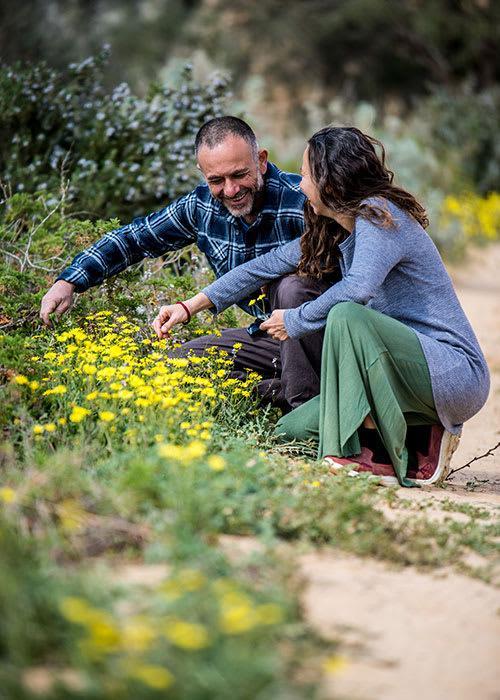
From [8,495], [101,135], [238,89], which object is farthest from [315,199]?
[238,89]

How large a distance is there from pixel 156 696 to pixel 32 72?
236 inches

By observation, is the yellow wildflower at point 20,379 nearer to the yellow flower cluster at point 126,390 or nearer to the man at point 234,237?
the yellow flower cluster at point 126,390

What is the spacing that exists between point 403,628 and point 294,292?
2.16 metres

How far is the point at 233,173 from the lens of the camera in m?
4.45

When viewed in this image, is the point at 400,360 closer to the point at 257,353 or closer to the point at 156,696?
the point at 257,353

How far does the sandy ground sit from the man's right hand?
83.0 inches

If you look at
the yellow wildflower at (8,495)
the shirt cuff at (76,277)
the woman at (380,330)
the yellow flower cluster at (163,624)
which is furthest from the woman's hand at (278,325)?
the yellow flower cluster at (163,624)

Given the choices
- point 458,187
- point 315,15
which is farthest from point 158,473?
point 315,15

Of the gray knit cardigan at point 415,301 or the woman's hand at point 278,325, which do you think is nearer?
the gray knit cardigan at point 415,301

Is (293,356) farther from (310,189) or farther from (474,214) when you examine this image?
(474,214)

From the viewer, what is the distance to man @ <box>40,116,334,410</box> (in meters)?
4.39

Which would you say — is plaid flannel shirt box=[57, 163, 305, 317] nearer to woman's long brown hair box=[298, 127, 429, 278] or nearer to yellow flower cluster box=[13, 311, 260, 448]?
yellow flower cluster box=[13, 311, 260, 448]

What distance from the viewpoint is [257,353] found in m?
4.73

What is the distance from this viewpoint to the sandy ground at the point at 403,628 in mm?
2148
